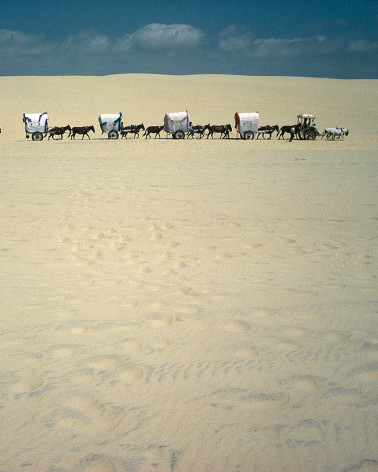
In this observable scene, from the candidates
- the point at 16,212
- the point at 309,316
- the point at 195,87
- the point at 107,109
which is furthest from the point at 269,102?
the point at 309,316

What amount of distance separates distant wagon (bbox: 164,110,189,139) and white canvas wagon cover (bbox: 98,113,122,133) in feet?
9.90

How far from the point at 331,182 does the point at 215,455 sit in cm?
902

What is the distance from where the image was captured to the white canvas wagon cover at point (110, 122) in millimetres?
27984

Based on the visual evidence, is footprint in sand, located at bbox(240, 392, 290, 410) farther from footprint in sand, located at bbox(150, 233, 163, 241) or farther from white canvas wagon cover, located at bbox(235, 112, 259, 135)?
white canvas wagon cover, located at bbox(235, 112, 259, 135)

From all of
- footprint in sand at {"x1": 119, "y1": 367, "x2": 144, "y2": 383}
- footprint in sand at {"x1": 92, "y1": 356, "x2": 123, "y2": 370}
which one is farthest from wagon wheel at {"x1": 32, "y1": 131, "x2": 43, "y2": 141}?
footprint in sand at {"x1": 119, "y1": 367, "x2": 144, "y2": 383}

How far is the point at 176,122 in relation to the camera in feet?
91.9

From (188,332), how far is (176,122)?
25982 millimetres

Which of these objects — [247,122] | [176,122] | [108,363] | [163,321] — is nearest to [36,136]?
[176,122]

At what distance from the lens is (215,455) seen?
206cm

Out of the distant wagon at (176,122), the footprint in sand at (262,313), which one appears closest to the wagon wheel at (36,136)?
the distant wagon at (176,122)

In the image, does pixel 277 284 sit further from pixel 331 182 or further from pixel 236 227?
pixel 331 182

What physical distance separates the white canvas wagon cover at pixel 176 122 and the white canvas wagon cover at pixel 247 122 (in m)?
3.30

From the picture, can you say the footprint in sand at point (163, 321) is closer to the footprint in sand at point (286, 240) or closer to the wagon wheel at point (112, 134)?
the footprint in sand at point (286, 240)

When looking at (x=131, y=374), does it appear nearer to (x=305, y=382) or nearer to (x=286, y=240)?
(x=305, y=382)
